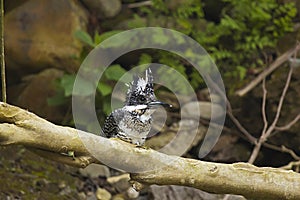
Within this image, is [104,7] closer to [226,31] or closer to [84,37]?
[84,37]

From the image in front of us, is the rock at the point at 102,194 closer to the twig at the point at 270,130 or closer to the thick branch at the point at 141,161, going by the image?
the twig at the point at 270,130

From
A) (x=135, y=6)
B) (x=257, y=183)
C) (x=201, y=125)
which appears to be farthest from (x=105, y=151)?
(x=135, y=6)

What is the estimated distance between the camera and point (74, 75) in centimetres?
455

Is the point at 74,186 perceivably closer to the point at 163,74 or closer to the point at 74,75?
the point at 74,75

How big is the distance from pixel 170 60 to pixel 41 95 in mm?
1184

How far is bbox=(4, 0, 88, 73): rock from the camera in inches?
191

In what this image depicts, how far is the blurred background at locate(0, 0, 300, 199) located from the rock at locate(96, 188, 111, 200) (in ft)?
0.38

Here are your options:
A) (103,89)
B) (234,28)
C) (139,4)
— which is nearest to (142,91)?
(103,89)

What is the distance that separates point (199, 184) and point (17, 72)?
2.97 m

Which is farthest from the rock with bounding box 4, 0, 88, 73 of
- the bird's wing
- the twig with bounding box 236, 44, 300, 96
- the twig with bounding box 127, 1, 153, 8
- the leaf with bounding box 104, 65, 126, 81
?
the bird's wing

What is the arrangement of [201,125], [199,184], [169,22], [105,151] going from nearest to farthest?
[105,151] → [199,184] → [201,125] → [169,22]

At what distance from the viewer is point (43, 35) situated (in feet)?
16.0

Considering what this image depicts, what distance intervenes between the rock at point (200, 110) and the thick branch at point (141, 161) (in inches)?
88.1

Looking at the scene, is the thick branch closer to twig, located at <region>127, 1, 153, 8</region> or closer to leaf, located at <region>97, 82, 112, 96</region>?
leaf, located at <region>97, 82, 112, 96</region>
